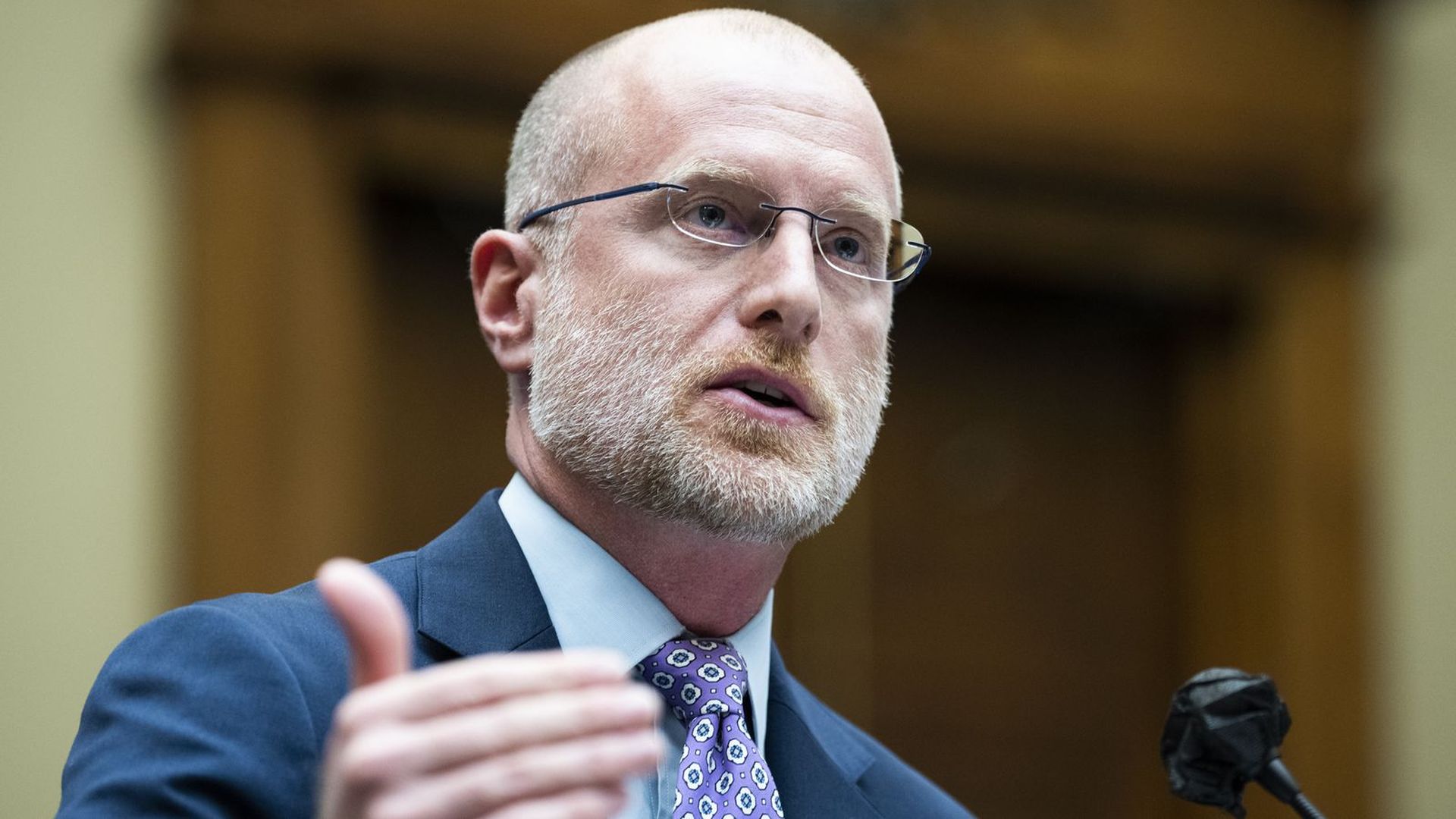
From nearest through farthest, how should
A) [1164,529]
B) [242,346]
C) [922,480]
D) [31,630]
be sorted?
[31,630] → [242,346] → [922,480] → [1164,529]

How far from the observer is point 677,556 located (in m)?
1.95

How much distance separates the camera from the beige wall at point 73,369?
3494 millimetres

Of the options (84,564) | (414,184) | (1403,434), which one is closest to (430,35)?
(414,184)

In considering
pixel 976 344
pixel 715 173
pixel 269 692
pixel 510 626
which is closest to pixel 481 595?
pixel 510 626

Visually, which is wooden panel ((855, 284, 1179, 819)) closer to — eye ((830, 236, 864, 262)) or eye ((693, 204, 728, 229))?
eye ((830, 236, 864, 262))

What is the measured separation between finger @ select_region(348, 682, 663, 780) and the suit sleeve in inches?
16.3

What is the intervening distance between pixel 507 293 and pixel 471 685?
3.73 ft

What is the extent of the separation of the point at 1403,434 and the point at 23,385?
4.32 metres

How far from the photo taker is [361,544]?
4020 mm

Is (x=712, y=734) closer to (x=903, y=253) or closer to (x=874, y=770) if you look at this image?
(x=874, y=770)

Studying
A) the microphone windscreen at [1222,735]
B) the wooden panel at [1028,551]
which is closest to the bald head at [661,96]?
the microphone windscreen at [1222,735]

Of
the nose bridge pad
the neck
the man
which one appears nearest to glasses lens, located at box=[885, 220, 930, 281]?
the man

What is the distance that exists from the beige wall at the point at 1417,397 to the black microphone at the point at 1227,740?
12.8 feet

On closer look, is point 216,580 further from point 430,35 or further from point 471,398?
point 430,35
